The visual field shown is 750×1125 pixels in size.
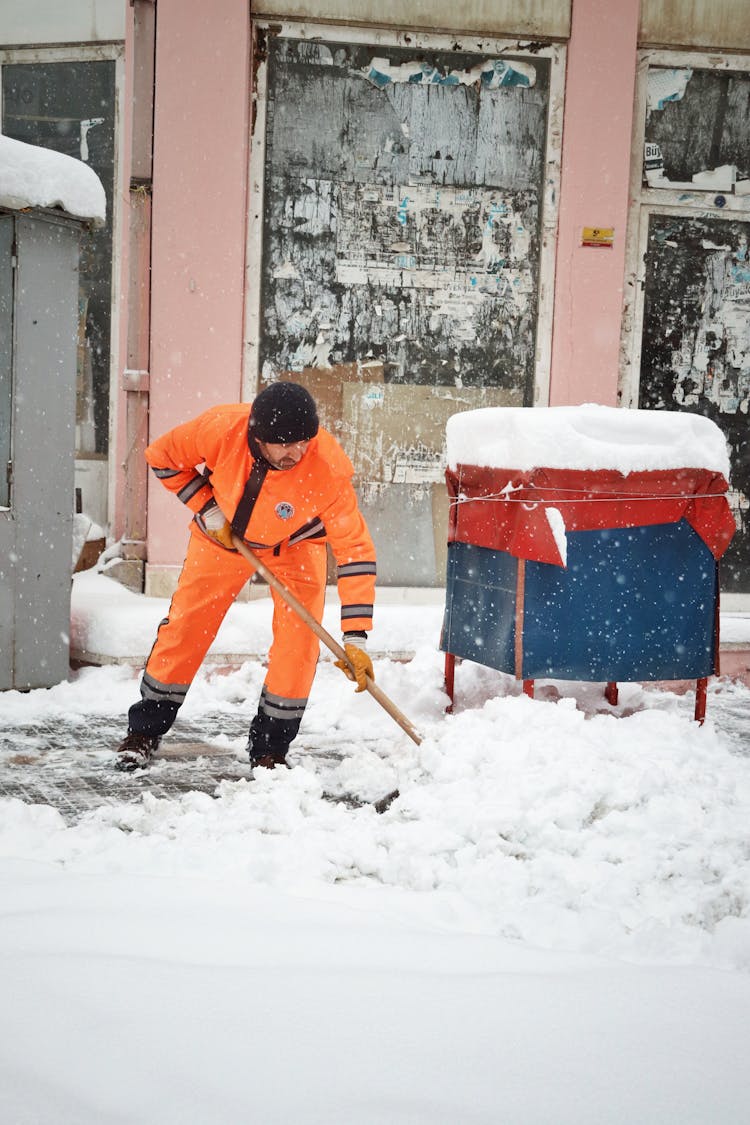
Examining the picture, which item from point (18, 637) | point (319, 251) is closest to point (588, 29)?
point (319, 251)

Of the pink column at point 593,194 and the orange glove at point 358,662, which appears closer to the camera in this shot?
the orange glove at point 358,662

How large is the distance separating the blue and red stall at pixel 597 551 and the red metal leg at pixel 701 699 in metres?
0.13

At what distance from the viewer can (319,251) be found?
677 centimetres

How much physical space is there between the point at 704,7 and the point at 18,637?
600 centimetres

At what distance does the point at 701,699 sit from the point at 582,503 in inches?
51.5

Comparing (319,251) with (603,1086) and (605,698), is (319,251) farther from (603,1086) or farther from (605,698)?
(603,1086)

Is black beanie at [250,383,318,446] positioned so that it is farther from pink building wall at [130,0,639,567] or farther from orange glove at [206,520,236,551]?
pink building wall at [130,0,639,567]

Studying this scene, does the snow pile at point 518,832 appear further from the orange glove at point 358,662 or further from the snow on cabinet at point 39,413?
the snow on cabinet at point 39,413

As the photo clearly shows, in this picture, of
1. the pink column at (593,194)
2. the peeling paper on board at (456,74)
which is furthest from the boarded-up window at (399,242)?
the pink column at (593,194)

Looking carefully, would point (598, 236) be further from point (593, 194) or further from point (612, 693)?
point (612, 693)

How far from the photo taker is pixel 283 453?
370cm

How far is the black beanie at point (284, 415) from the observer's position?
3574 millimetres

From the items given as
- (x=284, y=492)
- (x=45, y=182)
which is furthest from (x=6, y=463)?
(x=284, y=492)

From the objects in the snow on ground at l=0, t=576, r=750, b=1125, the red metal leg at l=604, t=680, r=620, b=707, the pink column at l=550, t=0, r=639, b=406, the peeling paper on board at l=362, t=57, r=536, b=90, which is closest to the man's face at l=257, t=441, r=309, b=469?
the snow on ground at l=0, t=576, r=750, b=1125
